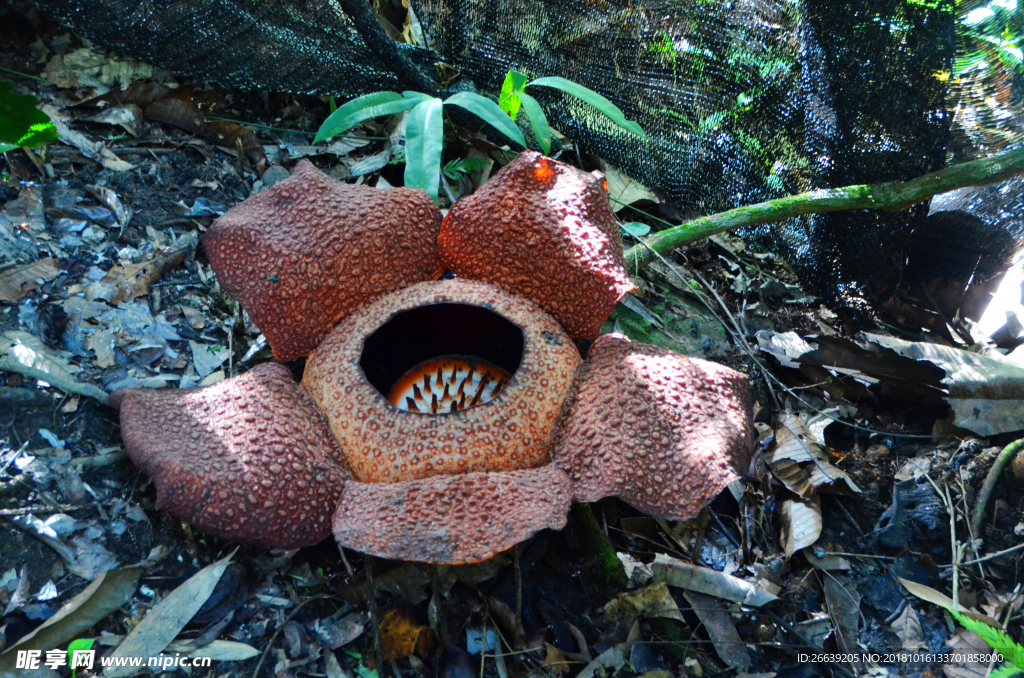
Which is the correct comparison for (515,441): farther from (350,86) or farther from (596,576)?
(350,86)

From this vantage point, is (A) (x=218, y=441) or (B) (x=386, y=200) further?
(B) (x=386, y=200)

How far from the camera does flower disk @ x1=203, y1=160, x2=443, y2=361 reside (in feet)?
7.17

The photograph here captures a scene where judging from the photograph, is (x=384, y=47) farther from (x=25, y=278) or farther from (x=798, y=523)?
(x=798, y=523)

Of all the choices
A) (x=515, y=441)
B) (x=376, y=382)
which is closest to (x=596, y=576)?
(x=515, y=441)

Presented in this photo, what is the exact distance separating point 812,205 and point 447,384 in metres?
1.80

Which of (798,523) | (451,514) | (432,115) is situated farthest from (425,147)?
(798,523)

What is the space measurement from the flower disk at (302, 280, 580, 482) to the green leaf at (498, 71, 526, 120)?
3.75 feet

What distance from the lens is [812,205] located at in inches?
120

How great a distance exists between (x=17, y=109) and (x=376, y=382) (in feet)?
4.28

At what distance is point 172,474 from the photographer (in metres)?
1.70

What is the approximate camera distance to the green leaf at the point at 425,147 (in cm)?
265

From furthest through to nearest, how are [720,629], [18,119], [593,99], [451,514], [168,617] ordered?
[593,99], [720,629], [18,119], [168,617], [451,514]

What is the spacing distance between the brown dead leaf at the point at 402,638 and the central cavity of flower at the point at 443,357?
2.12 ft

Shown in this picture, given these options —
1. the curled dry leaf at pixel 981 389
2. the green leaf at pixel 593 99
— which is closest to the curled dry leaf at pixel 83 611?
the green leaf at pixel 593 99
